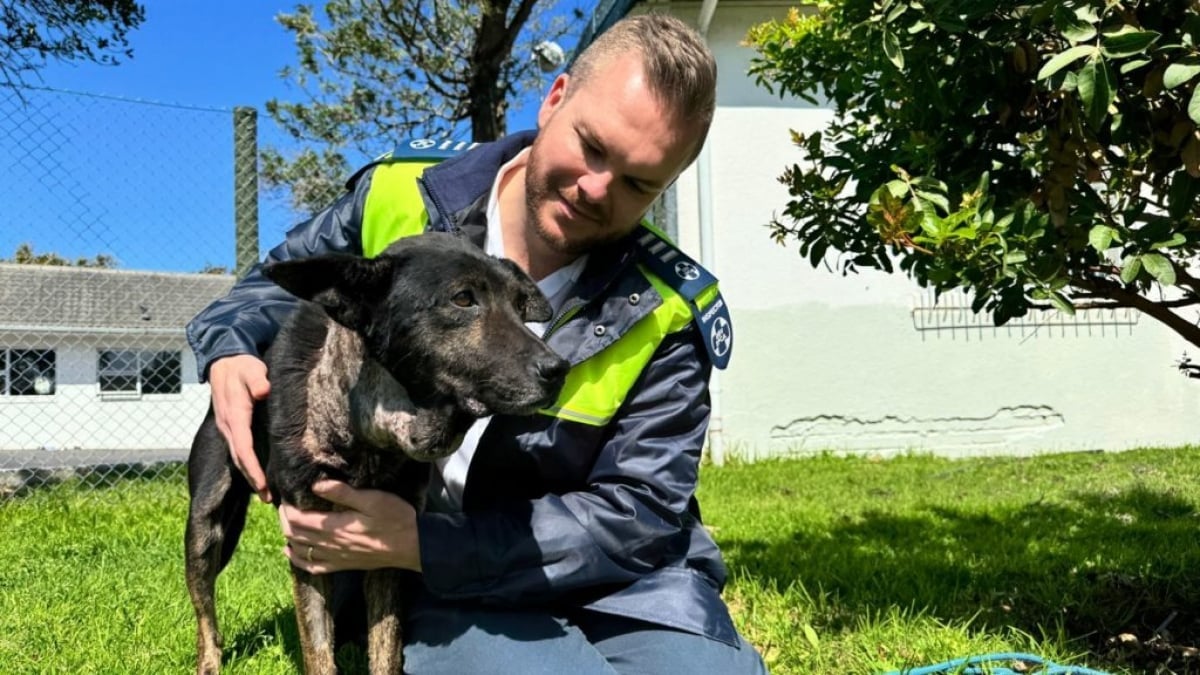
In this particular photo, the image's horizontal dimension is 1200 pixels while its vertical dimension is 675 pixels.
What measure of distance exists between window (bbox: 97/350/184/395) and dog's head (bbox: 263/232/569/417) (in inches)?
665

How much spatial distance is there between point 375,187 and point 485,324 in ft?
2.78

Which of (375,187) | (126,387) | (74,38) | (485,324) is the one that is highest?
(74,38)

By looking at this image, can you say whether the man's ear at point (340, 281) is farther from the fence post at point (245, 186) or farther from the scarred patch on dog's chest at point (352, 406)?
the fence post at point (245, 186)

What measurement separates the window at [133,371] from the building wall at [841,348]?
41.4 ft

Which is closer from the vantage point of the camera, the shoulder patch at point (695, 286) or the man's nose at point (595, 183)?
the man's nose at point (595, 183)

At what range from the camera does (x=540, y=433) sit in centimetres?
220

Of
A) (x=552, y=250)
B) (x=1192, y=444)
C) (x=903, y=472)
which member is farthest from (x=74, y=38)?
(x=1192, y=444)

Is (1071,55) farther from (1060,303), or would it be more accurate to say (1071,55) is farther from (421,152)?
(421,152)

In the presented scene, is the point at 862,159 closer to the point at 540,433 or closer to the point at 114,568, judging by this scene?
the point at 540,433

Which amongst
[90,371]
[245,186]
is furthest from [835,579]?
[90,371]

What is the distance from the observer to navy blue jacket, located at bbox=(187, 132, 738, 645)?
208 centimetres

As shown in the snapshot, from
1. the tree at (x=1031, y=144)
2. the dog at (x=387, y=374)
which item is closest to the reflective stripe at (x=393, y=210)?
the dog at (x=387, y=374)

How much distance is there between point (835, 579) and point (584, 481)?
177 centimetres

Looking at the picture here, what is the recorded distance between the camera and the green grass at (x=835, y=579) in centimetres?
280
